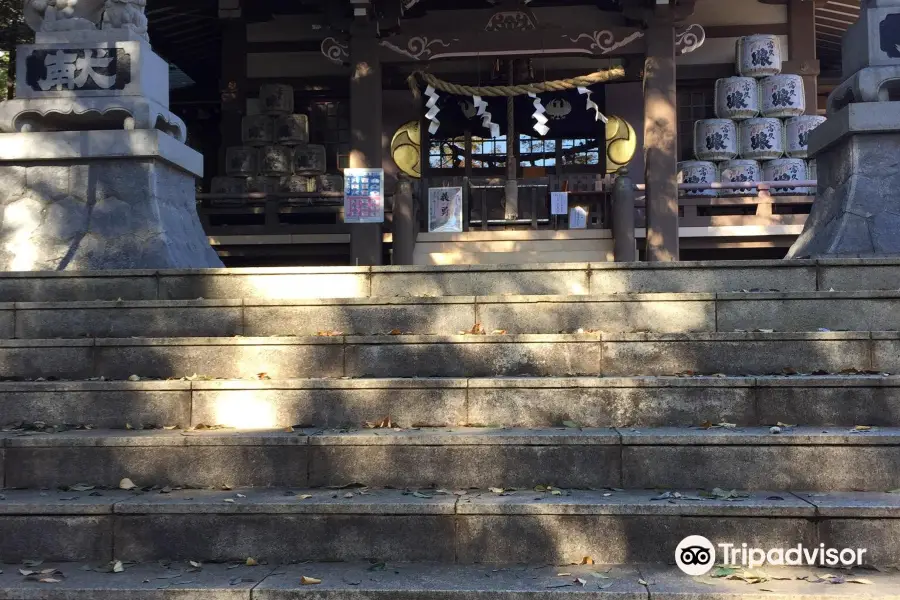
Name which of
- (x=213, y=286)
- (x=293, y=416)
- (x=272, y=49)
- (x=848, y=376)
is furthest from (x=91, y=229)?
(x=272, y=49)

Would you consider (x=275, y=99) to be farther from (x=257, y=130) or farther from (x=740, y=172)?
(x=740, y=172)

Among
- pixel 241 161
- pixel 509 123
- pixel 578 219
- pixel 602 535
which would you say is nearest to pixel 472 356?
pixel 602 535

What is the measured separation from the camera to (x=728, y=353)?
4.50m

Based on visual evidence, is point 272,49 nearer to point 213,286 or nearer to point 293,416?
point 213,286

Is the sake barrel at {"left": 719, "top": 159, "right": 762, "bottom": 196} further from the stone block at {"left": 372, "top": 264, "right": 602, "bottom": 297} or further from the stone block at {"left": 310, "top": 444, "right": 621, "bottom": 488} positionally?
the stone block at {"left": 310, "top": 444, "right": 621, "bottom": 488}

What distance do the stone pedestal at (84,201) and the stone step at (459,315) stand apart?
1238 mm

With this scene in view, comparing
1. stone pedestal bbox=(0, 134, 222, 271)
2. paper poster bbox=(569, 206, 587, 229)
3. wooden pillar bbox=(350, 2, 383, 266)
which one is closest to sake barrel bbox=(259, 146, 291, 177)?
wooden pillar bbox=(350, 2, 383, 266)

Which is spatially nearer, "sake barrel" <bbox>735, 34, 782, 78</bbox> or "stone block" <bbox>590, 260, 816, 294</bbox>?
"stone block" <bbox>590, 260, 816, 294</bbox>

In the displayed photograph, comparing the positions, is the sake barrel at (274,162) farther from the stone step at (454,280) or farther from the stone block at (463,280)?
the stone block at (463,280)

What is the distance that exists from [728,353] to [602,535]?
1591 mm

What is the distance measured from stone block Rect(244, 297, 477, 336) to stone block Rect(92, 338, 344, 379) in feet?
1.38

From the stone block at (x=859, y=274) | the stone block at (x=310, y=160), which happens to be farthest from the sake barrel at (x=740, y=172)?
the stone block at (x=859, y=274)

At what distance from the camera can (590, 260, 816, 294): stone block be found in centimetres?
537

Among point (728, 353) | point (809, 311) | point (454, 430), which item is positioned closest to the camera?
point (454, 430)
